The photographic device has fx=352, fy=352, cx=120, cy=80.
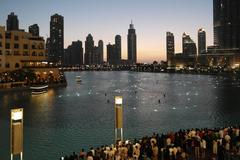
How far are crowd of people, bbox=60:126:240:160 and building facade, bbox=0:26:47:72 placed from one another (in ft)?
245

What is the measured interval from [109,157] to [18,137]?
16.2 feet

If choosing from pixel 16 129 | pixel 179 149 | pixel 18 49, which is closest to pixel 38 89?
pixel 18 49

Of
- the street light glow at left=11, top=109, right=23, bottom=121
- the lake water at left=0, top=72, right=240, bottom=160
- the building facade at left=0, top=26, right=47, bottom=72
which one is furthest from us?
the building facade at left=0, top=26, right=47, bottom=72

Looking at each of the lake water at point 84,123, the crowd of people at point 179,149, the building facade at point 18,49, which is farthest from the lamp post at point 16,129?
the building facade at point 18,49

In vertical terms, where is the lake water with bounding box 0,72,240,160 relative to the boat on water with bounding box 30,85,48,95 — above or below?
below

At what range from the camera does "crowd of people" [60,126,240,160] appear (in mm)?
18047

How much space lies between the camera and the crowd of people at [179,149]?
18047 mm

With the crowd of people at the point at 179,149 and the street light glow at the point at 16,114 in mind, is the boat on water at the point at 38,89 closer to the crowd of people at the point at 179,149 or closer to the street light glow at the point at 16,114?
the crowd of people at the point at 179,149

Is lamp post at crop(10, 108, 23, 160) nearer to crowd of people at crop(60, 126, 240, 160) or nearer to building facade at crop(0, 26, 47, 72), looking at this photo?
crowd of people at crop(60, 126, 240, 160)

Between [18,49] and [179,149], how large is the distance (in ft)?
269

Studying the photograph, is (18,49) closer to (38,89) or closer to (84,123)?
(38,89)

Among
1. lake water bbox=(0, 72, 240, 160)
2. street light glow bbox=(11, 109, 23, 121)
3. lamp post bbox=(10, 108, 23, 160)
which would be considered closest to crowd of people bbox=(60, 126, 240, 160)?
lamp post bbox=(10, 108, 23, 160)

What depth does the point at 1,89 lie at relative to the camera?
75.2m

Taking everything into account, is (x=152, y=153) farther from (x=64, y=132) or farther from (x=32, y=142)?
(x=64, y=132)
